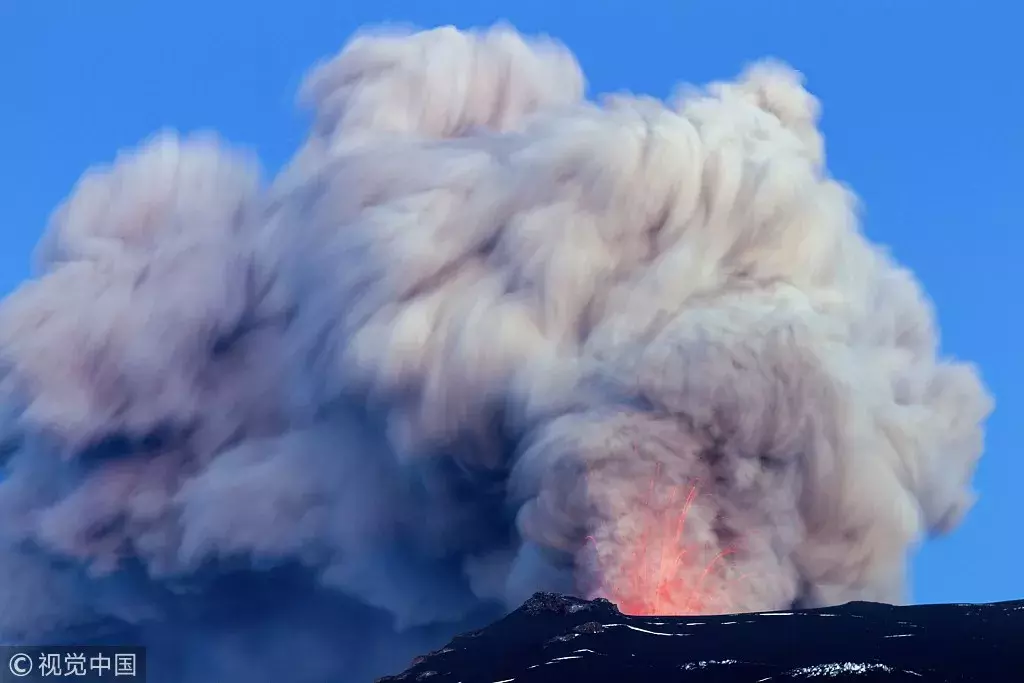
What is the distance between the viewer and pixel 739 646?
1468 inches

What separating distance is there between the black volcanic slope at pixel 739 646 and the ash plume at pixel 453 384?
3.02 m

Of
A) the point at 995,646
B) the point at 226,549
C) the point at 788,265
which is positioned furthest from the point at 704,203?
the point at 226,549

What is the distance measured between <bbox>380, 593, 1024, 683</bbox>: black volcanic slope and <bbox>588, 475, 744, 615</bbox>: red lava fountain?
5.80 ft

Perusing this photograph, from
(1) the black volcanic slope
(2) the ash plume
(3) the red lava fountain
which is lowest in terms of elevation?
(1) the black volcanic slope

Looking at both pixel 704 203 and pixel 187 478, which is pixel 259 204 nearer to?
pixel 187 478

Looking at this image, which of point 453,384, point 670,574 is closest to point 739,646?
point 670,574

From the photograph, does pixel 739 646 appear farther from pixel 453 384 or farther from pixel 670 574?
pixel 453 384

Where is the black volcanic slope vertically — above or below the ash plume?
below

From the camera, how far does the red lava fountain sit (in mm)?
43188

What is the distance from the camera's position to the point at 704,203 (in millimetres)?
51156

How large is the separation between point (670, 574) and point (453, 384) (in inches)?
466

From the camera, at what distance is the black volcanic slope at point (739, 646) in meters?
33.8

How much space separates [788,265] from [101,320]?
31.0 m

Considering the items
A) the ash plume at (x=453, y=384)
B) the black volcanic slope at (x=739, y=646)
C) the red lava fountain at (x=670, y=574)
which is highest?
the ash plume at (x=453, y=384)
